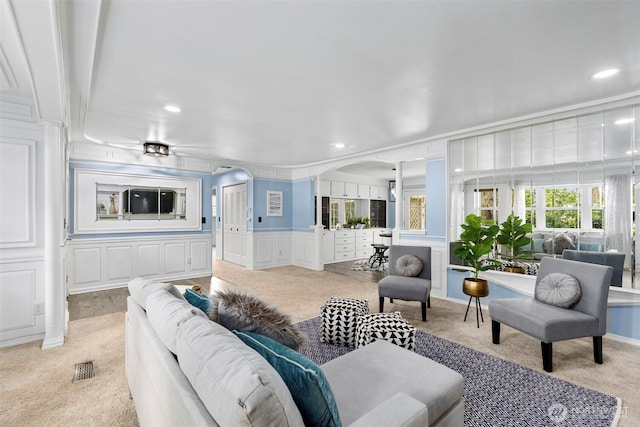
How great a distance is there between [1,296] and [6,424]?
158 cm

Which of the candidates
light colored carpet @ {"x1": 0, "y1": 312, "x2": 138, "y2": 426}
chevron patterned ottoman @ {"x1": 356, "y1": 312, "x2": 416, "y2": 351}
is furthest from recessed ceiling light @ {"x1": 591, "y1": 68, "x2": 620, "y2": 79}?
light colored carpet @ {"x1": 0, "y1": 312, "x2": 138, "y2": 426}

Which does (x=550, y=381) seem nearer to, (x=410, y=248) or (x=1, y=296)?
(x=410, y=248)

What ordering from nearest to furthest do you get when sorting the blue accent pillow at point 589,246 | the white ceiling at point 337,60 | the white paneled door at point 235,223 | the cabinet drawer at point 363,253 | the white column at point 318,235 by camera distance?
the white ceiling at point 337,60
the blue accent pillow at point 589,246
the white column at point 318,235
the white paneled door at point 235,223
the cabinet drawer at point 363,253

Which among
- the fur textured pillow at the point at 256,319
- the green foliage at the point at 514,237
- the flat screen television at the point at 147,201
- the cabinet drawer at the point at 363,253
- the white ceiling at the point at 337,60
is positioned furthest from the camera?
the cabinet drawer at the point at 363,253

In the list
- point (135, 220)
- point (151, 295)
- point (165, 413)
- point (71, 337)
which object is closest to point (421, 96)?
point (151, 295)

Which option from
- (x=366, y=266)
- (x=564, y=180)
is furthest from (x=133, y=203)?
(x=564, y=180)

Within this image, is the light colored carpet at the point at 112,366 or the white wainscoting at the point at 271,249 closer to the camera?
the light colored carpet at the point at 112,366

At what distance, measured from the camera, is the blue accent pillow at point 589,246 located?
10.7 ft

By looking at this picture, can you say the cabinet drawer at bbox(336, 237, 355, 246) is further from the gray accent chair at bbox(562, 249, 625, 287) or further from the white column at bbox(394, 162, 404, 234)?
the gray accent chair at bbox(562, 249, 625, 287)

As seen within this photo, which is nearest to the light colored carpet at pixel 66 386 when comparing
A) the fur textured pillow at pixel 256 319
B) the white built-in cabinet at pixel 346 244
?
the fur textured pillow at pixel 256 319

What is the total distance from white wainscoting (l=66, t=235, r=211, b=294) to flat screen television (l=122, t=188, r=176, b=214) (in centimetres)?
52

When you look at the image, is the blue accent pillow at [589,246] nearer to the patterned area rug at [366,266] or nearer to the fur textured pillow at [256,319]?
the fur textured pillow at [256,319]

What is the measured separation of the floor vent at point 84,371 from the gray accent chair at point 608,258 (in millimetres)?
4804

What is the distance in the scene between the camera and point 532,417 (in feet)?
6.13
